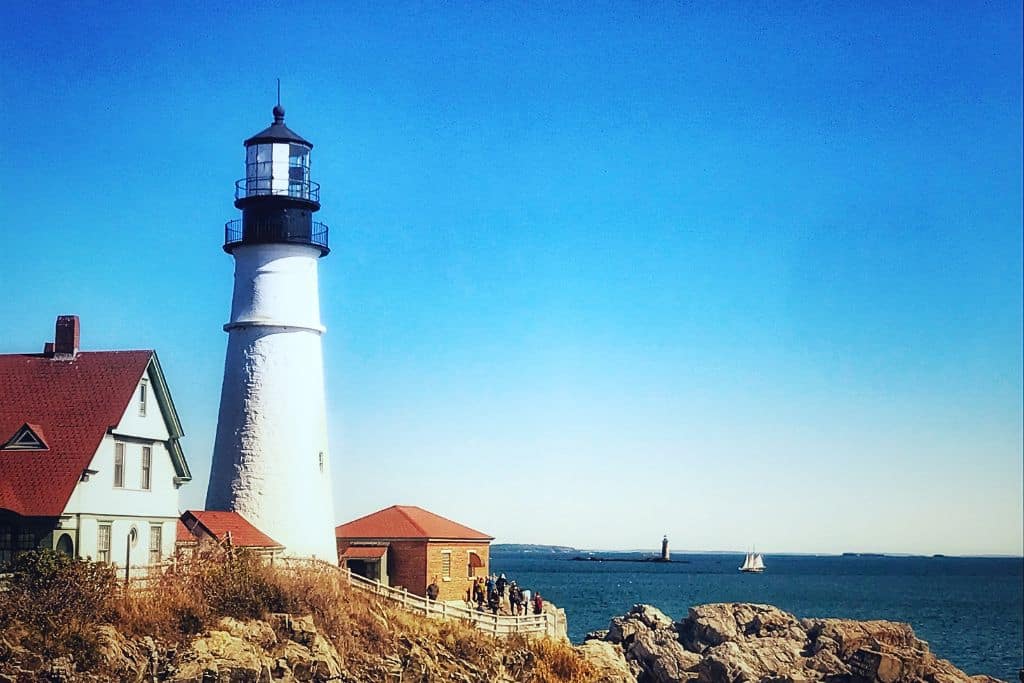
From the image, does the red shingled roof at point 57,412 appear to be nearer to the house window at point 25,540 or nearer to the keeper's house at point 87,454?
the keeper's house at point 87,454

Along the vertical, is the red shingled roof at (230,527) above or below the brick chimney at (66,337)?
below

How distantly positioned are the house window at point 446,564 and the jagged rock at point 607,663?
4.25 m

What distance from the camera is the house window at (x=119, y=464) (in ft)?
96.2

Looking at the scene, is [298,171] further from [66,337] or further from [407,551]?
[407,551]

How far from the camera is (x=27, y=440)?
93.8 ft

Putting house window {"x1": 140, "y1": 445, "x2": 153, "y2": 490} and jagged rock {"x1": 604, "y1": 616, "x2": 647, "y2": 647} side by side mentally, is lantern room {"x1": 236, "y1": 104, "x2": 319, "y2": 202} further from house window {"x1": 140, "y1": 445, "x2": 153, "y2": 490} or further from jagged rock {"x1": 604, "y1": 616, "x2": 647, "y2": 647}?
jagged rock {"x1": 604, "y1": 616, "x2": 647, "y2": 647}

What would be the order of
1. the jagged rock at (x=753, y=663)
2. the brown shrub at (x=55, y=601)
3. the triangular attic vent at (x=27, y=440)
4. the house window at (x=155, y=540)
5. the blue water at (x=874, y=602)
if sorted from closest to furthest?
the brown shrub at (x=55, y=601) → the triangular attic vent at (x=27, y=440) → the house window at (x=155, y=540) → the jagged rock at (x=753, y=663) → the blue water at (x=874, y=602)

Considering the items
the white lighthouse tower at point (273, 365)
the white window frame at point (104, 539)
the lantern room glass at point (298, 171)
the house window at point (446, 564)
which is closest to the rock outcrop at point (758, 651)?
the house window at point (446, 564)

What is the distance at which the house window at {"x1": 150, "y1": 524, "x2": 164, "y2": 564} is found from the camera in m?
30.6

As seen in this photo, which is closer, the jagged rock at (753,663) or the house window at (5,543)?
the house window at (5,543)

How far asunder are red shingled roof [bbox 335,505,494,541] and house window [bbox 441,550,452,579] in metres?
0.44

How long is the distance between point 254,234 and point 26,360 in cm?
655

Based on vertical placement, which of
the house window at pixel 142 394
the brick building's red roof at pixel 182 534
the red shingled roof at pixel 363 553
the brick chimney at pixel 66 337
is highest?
the brick chimney at pixel 66 337

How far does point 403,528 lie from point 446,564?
163cm
